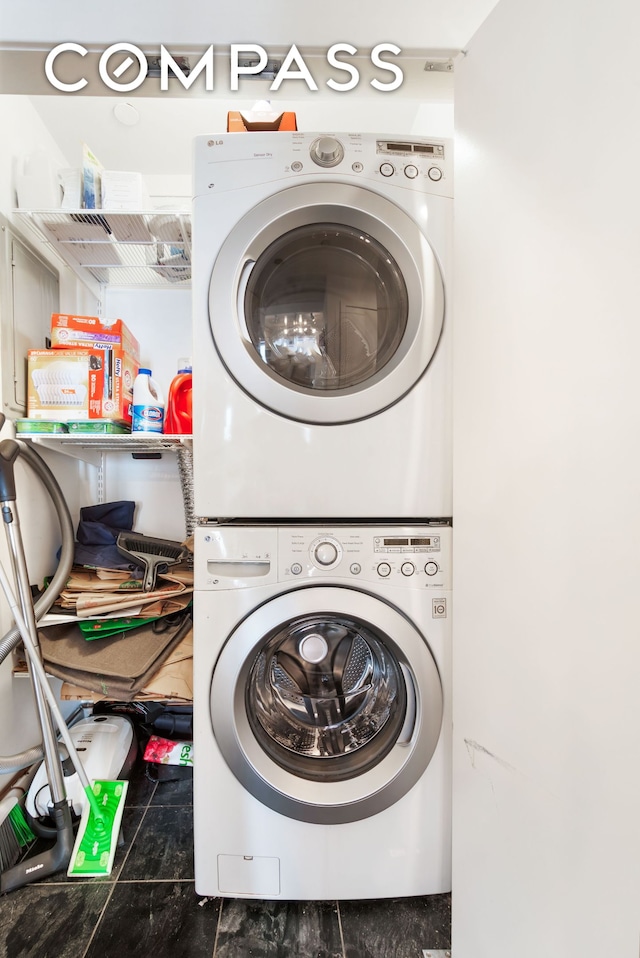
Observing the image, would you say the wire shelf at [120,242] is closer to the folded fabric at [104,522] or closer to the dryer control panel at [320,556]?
the folded fabric at [104,522]

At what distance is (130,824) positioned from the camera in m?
1.17

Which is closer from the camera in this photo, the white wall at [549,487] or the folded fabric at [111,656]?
the white wall at [549,487]

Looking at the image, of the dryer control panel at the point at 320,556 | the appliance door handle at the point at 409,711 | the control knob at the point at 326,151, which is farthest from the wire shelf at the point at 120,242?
the appliance door handle at the point at 409,711

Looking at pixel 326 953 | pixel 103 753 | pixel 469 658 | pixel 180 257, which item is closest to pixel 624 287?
pixel 469 658

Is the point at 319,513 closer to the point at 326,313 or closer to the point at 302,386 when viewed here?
the point at 302,386

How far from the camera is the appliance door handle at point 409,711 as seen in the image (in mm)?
909

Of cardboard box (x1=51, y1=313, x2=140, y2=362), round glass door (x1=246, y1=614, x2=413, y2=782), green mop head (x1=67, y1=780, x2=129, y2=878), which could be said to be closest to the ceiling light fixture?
cardboard box (x1=51, y1=313, x2=140, y2=362)

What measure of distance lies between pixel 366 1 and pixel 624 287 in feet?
3.30

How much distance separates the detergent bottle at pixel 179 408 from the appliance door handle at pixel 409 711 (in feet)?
3.16

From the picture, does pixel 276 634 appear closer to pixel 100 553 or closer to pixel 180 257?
pixel 100 553

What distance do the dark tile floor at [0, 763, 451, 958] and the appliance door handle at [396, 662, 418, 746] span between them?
0.39 m

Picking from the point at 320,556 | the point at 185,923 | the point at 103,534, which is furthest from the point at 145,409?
the point at 185,923

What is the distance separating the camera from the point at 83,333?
1.32m

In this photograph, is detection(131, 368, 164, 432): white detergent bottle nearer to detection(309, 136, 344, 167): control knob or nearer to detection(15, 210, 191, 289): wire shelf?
detection(15, 210, 191, 289): wire shelf
